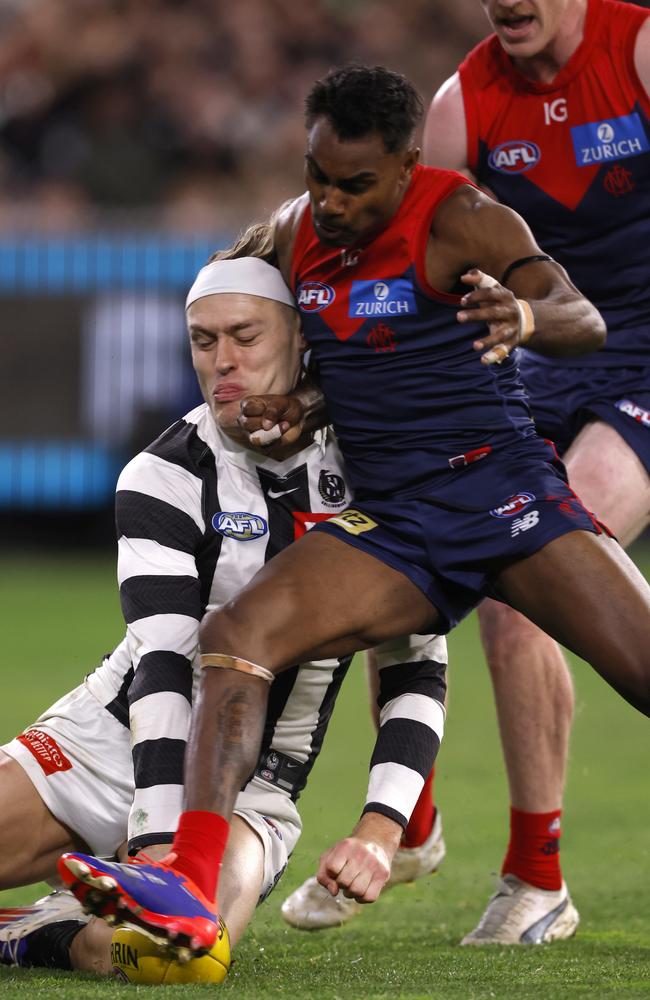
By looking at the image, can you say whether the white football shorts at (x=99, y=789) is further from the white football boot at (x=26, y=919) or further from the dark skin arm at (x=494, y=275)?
the dark skin arm at (x=494, y=275)

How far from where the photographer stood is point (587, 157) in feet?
12.6

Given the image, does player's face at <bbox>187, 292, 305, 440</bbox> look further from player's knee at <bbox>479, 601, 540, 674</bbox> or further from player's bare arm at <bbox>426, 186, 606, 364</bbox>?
player's knee at <bbox>479, 601, 540, 674</bbox>

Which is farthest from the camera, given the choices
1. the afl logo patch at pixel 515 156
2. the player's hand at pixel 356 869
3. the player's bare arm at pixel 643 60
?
the afl logo patch at pixel 515 156

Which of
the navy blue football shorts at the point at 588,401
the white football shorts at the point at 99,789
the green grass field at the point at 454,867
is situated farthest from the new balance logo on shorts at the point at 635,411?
the white football shorts at the point at 99,789

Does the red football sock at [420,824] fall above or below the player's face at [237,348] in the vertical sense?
below

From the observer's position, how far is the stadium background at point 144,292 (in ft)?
17.8

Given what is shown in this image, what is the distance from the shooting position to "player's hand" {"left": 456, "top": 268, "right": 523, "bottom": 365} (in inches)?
111

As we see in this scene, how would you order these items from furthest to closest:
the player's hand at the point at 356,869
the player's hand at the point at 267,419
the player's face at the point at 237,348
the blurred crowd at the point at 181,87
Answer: the blurred crowd at the point at 181,87 → the player's face at the point at 237,348 → the player's hand at the point at 267,419 → the player's hand at the point at 356,869

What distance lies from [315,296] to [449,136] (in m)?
0.87

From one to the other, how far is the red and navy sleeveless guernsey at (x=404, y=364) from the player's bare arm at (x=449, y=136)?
718 millimetres

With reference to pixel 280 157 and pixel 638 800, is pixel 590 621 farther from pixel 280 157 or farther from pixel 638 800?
pixel 280 157

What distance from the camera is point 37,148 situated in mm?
13227

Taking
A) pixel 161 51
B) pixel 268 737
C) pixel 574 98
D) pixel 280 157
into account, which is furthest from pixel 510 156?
pixel 161 51

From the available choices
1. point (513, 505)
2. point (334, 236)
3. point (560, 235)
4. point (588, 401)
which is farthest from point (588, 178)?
point (513, 505)
